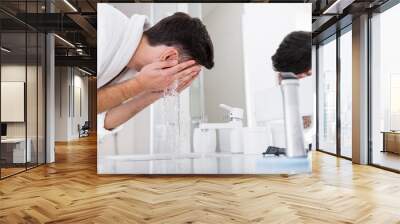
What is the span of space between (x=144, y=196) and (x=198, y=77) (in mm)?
2207

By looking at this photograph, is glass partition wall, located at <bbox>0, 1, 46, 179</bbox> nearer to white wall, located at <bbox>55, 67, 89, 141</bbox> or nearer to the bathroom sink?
the bathroom sink

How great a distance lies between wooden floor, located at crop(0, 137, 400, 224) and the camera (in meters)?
3.75

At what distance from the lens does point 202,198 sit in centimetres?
458

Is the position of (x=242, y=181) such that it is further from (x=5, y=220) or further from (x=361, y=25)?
(x=361, y=25)

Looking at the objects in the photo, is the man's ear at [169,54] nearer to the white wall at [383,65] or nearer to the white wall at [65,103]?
the white wall at [383,65]

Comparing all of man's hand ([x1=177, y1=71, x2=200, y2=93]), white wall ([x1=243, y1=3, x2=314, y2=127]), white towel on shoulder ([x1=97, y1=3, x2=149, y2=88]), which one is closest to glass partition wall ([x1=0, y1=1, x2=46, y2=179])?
white towel on shoulder ([x1=97, y1=3, x2=149, y2=88])

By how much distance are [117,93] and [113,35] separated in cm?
92

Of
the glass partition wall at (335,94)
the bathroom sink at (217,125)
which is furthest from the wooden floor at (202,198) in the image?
the glass partition wall at (335,94)

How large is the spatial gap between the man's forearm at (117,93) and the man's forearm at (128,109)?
8 cm

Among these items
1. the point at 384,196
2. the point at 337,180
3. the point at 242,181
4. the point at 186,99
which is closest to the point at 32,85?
the point at 186,99

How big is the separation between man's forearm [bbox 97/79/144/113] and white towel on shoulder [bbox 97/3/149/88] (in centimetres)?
18

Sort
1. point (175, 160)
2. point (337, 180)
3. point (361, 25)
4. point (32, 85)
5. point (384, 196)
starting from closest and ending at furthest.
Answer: point (384, 196) → point (337, 180) → point (175, 160) → point (32, 85) → point (361, 25)

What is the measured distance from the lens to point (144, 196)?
4.73 m

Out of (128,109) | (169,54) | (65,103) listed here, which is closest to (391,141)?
(169,54)
